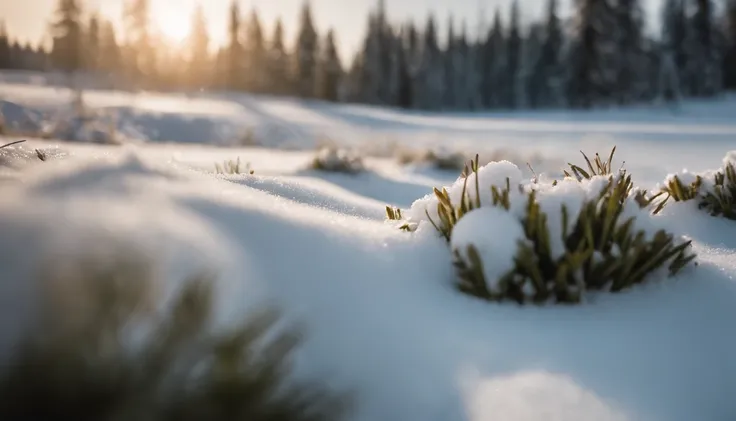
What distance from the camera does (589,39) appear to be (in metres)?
33.4

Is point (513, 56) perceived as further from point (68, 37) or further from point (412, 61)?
point (68, 37)

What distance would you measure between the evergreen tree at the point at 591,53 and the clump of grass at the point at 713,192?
33.3 meters

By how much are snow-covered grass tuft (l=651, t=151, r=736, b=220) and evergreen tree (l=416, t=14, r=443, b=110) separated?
5833cm

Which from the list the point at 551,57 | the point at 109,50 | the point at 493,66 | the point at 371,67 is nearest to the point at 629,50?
the point at 551,57

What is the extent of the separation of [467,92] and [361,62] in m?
12.2

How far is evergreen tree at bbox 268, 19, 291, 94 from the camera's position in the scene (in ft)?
174

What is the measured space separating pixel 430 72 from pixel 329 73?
509 inches

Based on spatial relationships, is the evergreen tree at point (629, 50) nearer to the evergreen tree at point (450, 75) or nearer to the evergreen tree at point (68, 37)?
the evergreen tree at point (450, 75)

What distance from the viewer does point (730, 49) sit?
135ft

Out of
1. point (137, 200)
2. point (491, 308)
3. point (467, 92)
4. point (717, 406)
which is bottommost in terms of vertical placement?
point (717, 406)

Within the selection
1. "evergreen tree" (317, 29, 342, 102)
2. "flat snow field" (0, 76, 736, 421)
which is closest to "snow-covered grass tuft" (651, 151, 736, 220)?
"flat snow field" (0, 76, 736, 421)

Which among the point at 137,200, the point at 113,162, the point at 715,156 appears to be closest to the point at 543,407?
the point at 137,200

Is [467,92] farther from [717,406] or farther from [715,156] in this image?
[717,406]

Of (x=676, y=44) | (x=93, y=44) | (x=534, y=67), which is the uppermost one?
(x=93, y=44)
